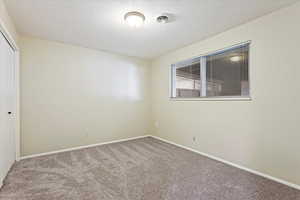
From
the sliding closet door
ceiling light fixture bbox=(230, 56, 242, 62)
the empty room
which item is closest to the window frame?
the empty room

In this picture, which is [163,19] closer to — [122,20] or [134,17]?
[134,17]

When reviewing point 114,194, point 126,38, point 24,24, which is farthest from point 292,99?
point 24,24

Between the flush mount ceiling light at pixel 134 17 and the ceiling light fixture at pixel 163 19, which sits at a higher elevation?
the ceiling light fixture at pixel 163 19

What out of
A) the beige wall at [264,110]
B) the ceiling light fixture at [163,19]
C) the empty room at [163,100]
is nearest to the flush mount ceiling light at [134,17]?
the empty room at [163,100]

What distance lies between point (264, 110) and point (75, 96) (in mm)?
3510

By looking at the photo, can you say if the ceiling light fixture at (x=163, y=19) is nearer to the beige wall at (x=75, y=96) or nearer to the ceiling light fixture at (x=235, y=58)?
the ceiling light fixture at (x=235, y=58)

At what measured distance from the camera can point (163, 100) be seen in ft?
12.9

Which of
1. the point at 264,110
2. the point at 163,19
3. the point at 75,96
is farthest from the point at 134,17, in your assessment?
the point at 264,110

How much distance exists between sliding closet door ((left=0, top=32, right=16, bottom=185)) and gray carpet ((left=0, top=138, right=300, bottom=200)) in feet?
0.76

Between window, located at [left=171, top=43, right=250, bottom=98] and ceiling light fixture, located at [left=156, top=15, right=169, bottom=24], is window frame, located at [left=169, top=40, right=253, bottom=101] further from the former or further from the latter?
ceiling light fixture, located at [left=156, top=15, right=169, bottom=24]

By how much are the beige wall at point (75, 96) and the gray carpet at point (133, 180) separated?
1.69 ft

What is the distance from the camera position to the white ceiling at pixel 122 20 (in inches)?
72.4

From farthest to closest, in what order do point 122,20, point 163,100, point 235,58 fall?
1. point 163,100
2. point 235,58
3. point 122,20

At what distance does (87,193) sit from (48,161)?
1.34 m
